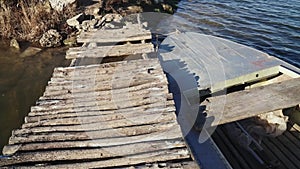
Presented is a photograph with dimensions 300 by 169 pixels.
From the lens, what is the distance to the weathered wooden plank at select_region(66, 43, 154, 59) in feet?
18.5

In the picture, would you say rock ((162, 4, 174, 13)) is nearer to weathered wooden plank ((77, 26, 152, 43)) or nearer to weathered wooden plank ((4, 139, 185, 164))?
weathered wooden plank ((77, 26, 152, 43))

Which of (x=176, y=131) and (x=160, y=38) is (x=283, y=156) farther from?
(x=160, y=38)

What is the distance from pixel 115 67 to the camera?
486 centimetres

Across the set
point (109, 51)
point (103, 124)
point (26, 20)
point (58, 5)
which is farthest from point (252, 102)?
point (26, 20)

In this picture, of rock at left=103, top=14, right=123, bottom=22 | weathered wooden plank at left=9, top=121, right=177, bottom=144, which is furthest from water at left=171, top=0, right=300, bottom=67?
weathered wooden plank at left=9, top=121, right=177, bottom=144

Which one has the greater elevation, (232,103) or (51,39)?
(232,103)

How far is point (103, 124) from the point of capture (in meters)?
3.64

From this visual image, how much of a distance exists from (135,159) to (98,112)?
1.03 m

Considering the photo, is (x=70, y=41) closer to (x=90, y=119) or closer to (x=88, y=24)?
(x=88, y=24)

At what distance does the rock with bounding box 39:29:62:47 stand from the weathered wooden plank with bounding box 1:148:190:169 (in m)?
6.37

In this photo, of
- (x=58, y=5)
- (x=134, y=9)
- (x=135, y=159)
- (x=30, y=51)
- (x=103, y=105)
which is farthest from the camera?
(x=134, y=9)

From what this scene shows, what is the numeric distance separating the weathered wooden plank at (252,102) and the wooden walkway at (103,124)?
686 millimetres

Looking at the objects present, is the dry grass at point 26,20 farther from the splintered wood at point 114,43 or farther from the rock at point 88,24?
the splintered wood at point 114,43

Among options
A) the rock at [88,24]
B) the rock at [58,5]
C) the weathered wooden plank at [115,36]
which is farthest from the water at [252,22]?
the weathered wooden plank at [115,36]
